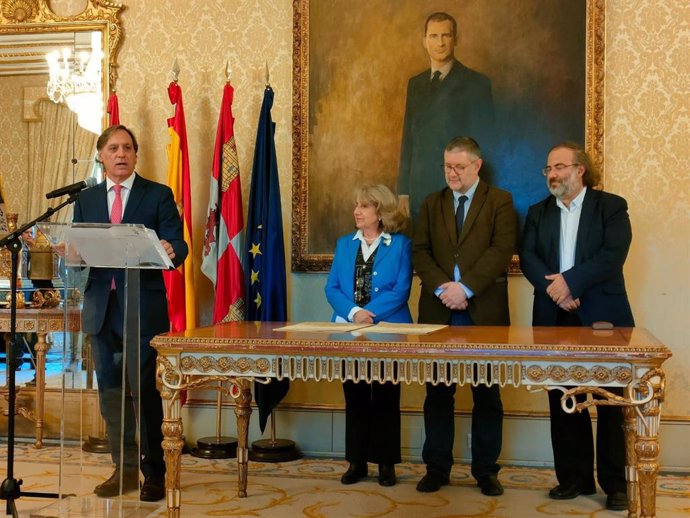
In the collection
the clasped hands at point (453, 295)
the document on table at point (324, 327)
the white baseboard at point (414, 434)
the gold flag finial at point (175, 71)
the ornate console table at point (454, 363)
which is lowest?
the white baseboard at point (414, 434)

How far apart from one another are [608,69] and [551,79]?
329 mm

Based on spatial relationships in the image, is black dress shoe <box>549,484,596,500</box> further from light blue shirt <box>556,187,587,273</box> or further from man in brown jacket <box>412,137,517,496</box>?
light blue shirt <box>556,187,587,273</box>

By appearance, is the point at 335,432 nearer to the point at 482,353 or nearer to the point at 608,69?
the point at 482,353

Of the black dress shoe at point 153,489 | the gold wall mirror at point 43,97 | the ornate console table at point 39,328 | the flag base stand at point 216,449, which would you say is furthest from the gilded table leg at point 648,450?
the gold wall mirror at point 43,97

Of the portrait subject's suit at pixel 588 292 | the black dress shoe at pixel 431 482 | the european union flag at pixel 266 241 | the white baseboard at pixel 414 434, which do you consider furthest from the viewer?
the european union flag at pixel 266 241

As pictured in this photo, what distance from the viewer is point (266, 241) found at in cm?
516

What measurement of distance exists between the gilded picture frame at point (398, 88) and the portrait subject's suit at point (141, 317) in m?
1.16

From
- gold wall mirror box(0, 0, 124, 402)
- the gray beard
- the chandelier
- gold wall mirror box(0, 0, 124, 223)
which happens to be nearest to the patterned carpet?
the gray beard

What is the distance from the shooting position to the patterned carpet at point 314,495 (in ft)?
12.0

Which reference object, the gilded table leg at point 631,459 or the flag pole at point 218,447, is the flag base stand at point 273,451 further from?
the gilded table leg at point 631,459

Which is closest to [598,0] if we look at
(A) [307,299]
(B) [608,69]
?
(B) [608,69]

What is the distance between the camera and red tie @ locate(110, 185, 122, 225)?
14.4 ft

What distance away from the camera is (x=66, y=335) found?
3.57 metres

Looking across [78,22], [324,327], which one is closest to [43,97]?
[78,22]
